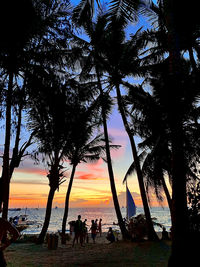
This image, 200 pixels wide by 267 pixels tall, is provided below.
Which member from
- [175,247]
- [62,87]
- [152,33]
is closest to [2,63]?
[62,87]

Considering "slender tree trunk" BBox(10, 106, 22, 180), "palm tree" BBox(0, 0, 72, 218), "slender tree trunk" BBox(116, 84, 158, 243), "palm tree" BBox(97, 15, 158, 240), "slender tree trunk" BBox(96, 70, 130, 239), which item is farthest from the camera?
"palm tree" BBox(97, 15, 158, 240)

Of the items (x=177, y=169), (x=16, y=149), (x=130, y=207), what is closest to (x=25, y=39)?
(x=16, y=149)

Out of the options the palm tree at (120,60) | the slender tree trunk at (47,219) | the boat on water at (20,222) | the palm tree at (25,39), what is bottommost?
the boat on water at (20,222)

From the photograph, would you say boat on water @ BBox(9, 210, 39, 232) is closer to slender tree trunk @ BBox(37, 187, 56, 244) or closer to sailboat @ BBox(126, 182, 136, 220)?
slender tree trunk @ BBox(37, 187, 56, 244)

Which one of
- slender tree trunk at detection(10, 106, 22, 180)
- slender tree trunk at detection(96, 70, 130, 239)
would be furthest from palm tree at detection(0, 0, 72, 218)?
slender tree trunk at detection(96, 70, 130, 239)

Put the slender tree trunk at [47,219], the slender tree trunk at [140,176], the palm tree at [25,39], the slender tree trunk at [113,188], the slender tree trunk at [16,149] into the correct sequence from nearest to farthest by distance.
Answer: the palm tree at [25,39] < the slender tree trunk at [16,149] < the slender tree trunk at [140,176] < the slender tree trunk at [113,188] < the slender tree trunk at [47,219]

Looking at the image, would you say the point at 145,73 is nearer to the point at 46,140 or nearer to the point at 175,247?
the point at 46,140

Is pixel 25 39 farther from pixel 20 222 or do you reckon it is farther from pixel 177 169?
pixel 20 222

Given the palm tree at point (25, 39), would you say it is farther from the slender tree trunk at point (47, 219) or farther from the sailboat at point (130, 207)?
the sailboat at point (130, 207)

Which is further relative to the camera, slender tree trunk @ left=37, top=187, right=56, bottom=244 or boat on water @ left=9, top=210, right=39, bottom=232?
boat on water @ left=9, top=210, right=39, bottom=232

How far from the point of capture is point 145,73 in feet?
52.5

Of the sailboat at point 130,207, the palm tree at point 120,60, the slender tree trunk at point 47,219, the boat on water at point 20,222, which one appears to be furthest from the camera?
the sailboat at point 130,207

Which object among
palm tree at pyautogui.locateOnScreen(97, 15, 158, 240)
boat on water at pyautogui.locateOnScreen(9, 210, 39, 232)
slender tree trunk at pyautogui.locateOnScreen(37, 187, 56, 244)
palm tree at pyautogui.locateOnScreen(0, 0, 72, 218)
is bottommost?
boat on water at pyautogui.locateOnScreen(9, 210, 39, 232)

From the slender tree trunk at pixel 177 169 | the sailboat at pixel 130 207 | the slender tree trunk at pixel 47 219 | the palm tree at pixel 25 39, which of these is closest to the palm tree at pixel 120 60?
the palm tree at pixel 25 39
